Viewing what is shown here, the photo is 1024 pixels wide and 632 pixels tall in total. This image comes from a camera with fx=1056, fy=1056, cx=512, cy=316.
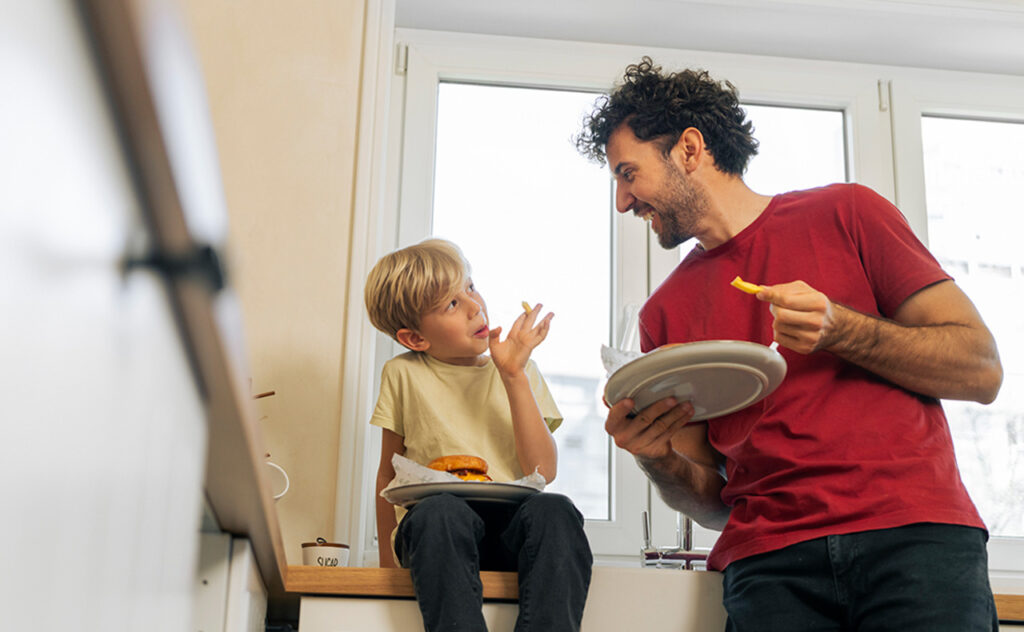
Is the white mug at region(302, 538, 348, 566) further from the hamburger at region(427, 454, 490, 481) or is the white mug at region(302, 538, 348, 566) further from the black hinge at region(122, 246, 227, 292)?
the black hinge at region(122, 246, 227, 292)

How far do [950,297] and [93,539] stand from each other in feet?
4.07

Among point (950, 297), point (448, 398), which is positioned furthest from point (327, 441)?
point (950, 297)

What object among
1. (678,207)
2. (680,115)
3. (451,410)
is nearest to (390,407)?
(451,410)

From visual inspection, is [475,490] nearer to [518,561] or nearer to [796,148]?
[518,561]

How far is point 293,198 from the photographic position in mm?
2189

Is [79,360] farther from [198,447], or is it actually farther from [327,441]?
[327,441]

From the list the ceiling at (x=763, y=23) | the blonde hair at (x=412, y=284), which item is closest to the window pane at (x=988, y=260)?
the ceiling at (x=763, y=23)

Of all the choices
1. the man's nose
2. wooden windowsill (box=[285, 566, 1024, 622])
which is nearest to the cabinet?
wooden windowsill (box=[285, 566, 1024, 622])

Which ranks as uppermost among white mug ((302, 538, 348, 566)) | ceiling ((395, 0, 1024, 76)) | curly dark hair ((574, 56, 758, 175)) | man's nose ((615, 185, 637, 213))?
ceiling ((395, 0, 1024, 76))

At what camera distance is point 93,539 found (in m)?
0.45

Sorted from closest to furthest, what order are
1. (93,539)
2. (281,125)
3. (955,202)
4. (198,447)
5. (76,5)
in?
1. (76,5)
2. (93,539)
3. (198,447)
4. (281,125)
5. (955,202)

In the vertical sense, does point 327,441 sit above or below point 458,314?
below

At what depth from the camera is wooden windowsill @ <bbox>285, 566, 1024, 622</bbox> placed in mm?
1509

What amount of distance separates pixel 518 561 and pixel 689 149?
30.9 inches
